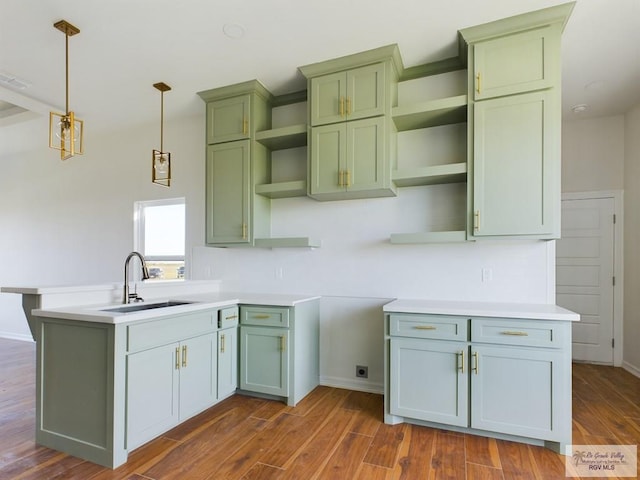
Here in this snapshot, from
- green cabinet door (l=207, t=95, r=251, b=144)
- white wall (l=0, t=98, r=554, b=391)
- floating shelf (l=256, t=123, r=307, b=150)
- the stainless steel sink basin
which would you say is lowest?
the stainless steel sink basin

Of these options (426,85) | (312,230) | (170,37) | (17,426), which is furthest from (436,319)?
(17,426)

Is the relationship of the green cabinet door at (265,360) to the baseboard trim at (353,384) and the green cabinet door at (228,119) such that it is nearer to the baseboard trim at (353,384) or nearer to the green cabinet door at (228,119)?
the baseboard trim at (353,384)

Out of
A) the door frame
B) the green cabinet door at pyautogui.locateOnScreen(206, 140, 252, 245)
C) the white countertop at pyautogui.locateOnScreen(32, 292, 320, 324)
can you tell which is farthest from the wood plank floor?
the green cabinet door at pyautogui.locateOnScreen(206, 140, 252, 245)

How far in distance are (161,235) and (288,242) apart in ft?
6.90

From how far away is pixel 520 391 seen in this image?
90.0 inches

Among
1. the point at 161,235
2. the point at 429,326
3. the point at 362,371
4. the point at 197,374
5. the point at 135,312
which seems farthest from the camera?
the point at 161,235

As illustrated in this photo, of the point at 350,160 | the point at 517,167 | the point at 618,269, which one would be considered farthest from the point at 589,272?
the point at 350,160

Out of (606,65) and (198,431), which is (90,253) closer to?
(198,431)

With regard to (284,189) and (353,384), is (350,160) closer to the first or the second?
(284,189)

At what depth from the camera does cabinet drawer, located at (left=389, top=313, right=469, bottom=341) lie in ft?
7.95

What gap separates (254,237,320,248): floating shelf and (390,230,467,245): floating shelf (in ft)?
2.58

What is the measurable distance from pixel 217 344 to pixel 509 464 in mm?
2171

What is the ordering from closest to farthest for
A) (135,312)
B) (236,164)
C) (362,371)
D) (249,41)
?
(135,312), (249,41), (362,371), (236,164)

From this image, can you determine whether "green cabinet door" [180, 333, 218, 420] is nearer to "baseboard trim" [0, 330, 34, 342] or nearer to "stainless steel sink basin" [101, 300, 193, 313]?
"stainless steel sink basin" [101, 300, 193, 313]
